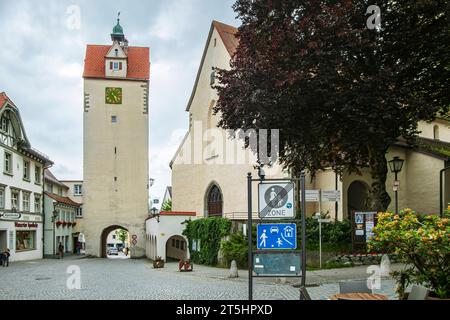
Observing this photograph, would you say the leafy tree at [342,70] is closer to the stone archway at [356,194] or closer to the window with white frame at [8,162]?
the stone archway at [356,194]

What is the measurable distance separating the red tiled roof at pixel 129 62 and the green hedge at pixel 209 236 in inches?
1023

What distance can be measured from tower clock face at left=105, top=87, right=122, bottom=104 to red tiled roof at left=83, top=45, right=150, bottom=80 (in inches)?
72.9

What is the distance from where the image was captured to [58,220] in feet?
166

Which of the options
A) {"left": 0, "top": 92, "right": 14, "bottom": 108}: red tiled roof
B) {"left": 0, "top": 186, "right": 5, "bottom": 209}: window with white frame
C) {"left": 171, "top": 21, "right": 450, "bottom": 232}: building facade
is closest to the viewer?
{"left": 171, "top": 21, "right": 450, "bottom": 232}: building facade

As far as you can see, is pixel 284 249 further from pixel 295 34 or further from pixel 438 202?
pixel 438 202

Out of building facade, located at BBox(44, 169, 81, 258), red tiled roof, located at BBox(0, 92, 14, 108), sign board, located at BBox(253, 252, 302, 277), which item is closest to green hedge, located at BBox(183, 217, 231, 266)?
red tiled roof, located at BBox(0, 92, 14, 108)

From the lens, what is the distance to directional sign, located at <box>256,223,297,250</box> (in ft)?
27.8

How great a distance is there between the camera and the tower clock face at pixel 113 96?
52562 mm

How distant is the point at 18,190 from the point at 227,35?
64.9 feet

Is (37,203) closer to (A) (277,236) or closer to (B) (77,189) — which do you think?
(B) (77,189)

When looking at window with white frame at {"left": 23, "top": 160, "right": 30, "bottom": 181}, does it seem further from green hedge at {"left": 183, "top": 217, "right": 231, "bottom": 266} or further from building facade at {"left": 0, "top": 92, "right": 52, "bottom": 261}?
green hedge at {"left": 183, "top": 217, "right": 231, "bottom": 266}
